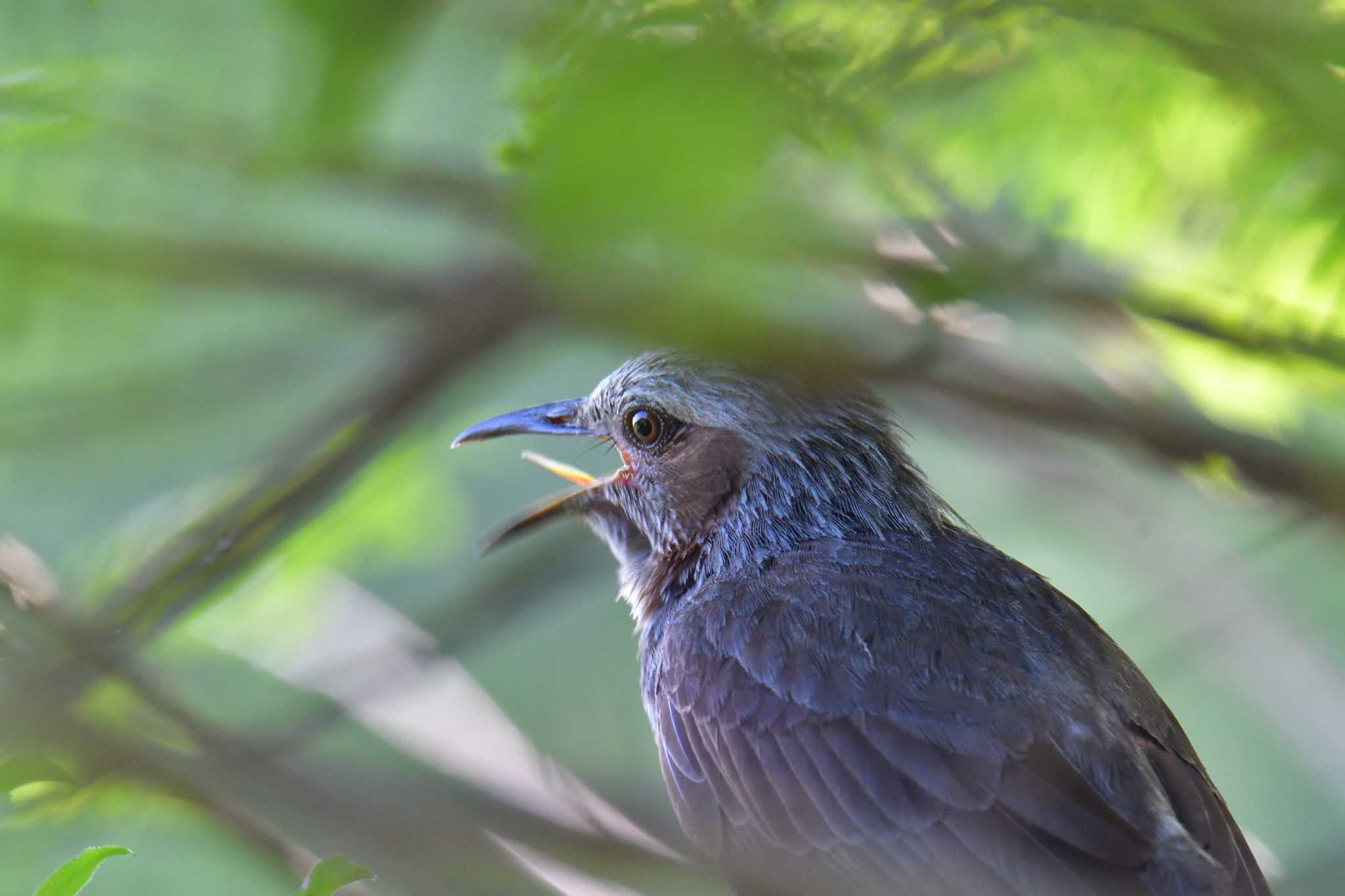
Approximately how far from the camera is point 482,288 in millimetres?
2246

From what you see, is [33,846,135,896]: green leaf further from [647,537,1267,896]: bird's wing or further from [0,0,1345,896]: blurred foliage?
[647,537,1267,896]: bird's wing

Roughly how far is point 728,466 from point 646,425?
0.36 metres

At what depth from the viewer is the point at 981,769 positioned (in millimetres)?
3521

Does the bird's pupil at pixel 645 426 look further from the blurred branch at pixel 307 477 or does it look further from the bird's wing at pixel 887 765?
the blurred branch at pixel 307 477

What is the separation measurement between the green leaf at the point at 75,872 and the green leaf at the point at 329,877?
27 centimetres

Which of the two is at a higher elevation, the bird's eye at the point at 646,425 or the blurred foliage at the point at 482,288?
the bird's eye at the point at 646,425

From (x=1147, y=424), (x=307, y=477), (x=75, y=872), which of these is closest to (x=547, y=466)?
(x=307, y=477)

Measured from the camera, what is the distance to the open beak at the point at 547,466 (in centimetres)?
468

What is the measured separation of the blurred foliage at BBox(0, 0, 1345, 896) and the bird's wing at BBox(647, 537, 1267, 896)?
373 millimetres

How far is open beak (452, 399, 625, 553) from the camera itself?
4.68 m

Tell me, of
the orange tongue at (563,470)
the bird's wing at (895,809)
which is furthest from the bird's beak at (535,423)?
the bird's wing at (895,809)

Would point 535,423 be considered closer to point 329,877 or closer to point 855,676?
point 855,676

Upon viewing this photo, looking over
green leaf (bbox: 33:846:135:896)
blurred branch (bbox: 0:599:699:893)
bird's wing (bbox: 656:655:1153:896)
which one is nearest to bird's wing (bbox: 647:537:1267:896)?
bird's wing (bbox: 656:655:1153:896)

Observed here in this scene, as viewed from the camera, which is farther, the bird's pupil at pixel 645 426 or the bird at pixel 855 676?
the bird's pupil at pixel 645 426
